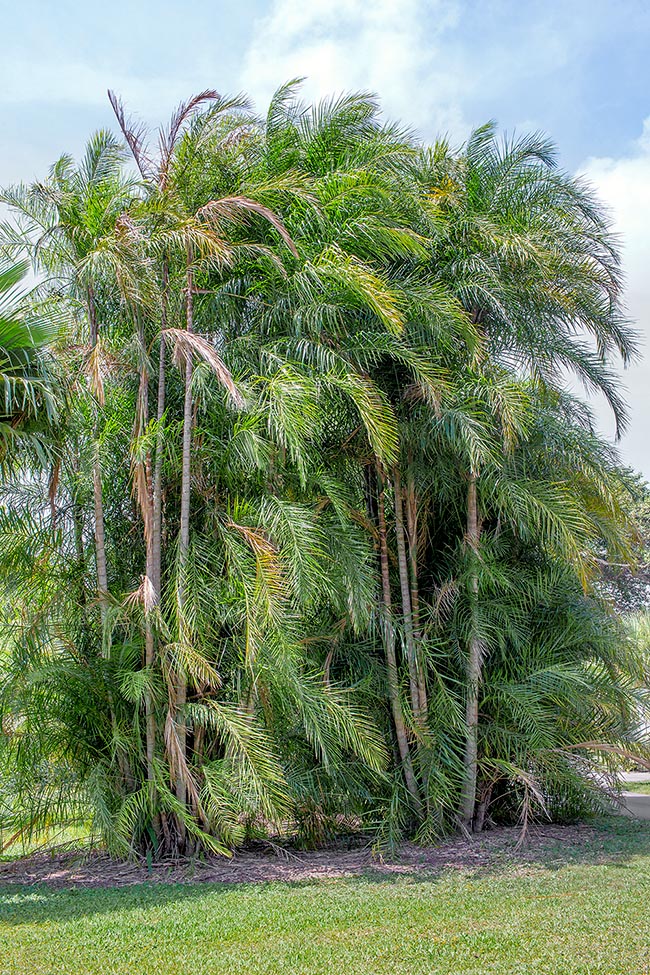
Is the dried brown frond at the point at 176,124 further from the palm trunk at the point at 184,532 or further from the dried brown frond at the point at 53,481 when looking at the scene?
the dried brown frond at the point at 53,481

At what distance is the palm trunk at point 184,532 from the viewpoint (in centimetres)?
767

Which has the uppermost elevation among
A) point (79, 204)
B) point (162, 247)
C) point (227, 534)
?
point (79, 204)

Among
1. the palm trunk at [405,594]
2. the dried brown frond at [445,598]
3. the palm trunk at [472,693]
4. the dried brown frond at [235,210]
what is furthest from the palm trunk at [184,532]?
the palm trunk at [472,693]

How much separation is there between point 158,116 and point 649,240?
264 inches

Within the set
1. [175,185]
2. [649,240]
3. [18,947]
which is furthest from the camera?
[649,240]

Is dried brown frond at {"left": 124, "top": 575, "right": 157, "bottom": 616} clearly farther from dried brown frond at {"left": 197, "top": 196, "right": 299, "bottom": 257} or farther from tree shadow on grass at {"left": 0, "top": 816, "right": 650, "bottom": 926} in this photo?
dried brown frond at {"left": 197, "top": 196, "right": 299, "bottom": 257}

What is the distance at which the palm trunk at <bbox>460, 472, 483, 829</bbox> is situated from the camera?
896cm

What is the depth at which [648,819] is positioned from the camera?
10.4 metres

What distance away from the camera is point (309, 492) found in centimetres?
842

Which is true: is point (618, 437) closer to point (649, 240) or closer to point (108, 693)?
point (649, 240)

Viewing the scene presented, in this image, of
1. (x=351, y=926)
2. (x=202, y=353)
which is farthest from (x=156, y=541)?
(x=351, y=926)

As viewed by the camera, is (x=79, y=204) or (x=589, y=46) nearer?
(x=79, y=204)

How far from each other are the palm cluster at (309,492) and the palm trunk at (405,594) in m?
0.04

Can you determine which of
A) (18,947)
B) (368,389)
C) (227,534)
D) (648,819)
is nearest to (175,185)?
(368,389)
